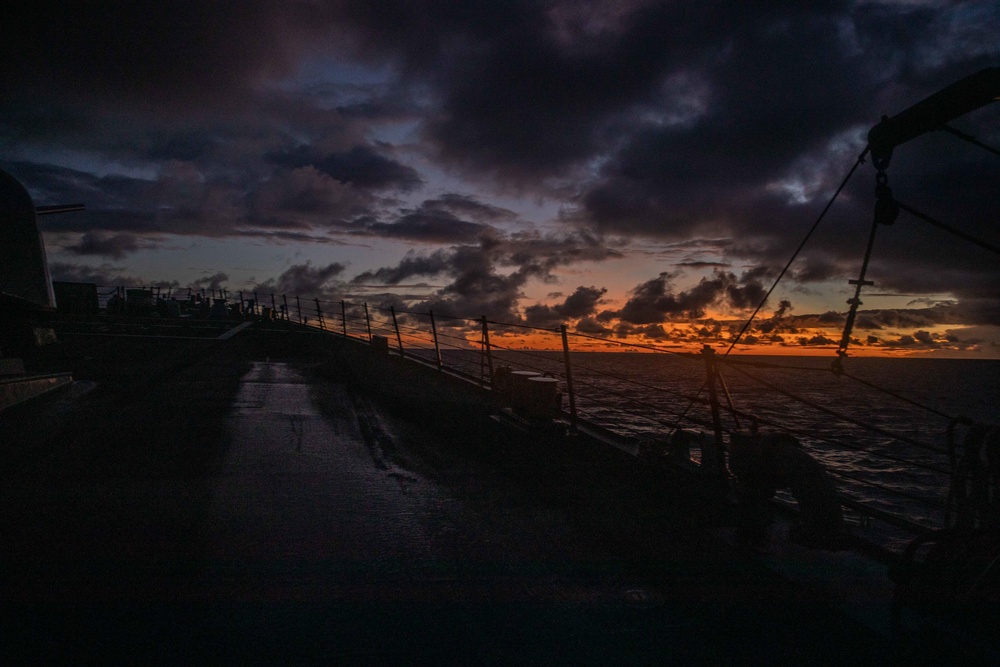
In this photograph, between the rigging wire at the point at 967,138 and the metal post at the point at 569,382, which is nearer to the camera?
the rigging wire at the point at 967,138

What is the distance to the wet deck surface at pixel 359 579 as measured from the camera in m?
3.08

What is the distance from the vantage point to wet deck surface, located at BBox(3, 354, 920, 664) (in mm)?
3078

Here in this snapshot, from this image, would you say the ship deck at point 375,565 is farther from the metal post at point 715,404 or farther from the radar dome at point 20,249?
the radar dome at point 20,249

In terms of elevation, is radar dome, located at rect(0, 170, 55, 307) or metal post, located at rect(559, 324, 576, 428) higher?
radar dome, located at rect(0, 170, 55, 307)

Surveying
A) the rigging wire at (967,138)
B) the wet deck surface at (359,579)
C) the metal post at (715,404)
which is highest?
the rigging wire at (967,138)

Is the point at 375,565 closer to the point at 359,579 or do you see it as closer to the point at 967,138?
the point at 359,579

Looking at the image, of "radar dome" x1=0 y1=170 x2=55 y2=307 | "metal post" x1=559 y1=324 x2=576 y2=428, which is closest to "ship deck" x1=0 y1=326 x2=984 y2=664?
"metal post" x1=559 y1=324 x2=576 y2=428

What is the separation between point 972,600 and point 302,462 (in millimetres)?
6048

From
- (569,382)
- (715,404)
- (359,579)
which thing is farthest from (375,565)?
(569,382)

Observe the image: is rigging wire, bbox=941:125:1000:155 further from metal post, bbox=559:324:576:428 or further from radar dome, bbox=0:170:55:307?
radar dome, bbox=0:170:55:307

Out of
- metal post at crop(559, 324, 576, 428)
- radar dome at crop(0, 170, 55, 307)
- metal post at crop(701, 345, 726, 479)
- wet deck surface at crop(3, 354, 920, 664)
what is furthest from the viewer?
radar dome at crop(0, 170, 55, 307)

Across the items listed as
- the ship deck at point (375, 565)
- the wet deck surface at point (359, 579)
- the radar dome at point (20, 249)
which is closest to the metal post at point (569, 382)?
the ship deck at point (375, 565)

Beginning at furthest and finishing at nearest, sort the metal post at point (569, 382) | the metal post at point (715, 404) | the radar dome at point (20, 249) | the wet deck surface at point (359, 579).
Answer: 1. the radar dome at point (20, 249)
2. the metal post at point (569, 382)
3. the metal post at point (715, 404)
4. the wet deck surface at point (359, 579)

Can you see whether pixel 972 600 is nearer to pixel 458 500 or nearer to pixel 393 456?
pixel 458 500
